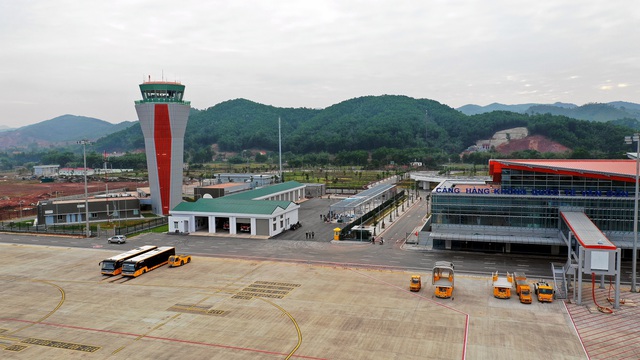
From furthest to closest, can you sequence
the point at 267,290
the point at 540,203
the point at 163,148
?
the point at 163,148 → the point at 540,203 → the point at 267,290

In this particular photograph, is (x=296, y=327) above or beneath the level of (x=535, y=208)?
beneath

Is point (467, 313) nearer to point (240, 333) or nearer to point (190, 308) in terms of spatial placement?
point (240, 333)

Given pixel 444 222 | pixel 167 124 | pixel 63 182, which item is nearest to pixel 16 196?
pixel 63 182

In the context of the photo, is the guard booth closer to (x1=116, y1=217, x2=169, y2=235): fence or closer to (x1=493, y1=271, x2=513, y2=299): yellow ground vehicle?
(x1=493, y1=271, x2=513, y2=299): yellow ground vehicle

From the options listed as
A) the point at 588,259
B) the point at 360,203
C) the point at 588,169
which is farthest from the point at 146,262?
the point at 588,169

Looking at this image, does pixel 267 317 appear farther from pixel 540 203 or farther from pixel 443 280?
pixel 540 203

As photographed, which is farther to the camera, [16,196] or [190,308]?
[16,196]
